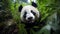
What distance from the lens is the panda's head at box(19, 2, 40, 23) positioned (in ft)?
4.65

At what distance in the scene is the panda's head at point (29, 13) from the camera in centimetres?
142

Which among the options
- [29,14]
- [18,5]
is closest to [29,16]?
[29,14]

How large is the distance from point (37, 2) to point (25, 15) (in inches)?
6.1

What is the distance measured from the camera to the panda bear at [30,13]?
4.69ft

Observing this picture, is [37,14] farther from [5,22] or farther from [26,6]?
[5,22]

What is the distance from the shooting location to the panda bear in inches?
56.3

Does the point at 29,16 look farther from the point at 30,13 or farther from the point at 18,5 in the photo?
the point at 18,5

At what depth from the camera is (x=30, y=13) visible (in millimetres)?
1417

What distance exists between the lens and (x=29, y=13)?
142cm

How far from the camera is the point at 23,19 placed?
145 cm

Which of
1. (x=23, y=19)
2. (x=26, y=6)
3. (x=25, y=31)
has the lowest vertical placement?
(x=25, y=31)

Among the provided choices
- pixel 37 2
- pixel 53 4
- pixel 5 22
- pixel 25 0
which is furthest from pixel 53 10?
pixel 5 22

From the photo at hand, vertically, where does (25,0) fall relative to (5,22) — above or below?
above

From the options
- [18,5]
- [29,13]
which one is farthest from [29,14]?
[18,5]
